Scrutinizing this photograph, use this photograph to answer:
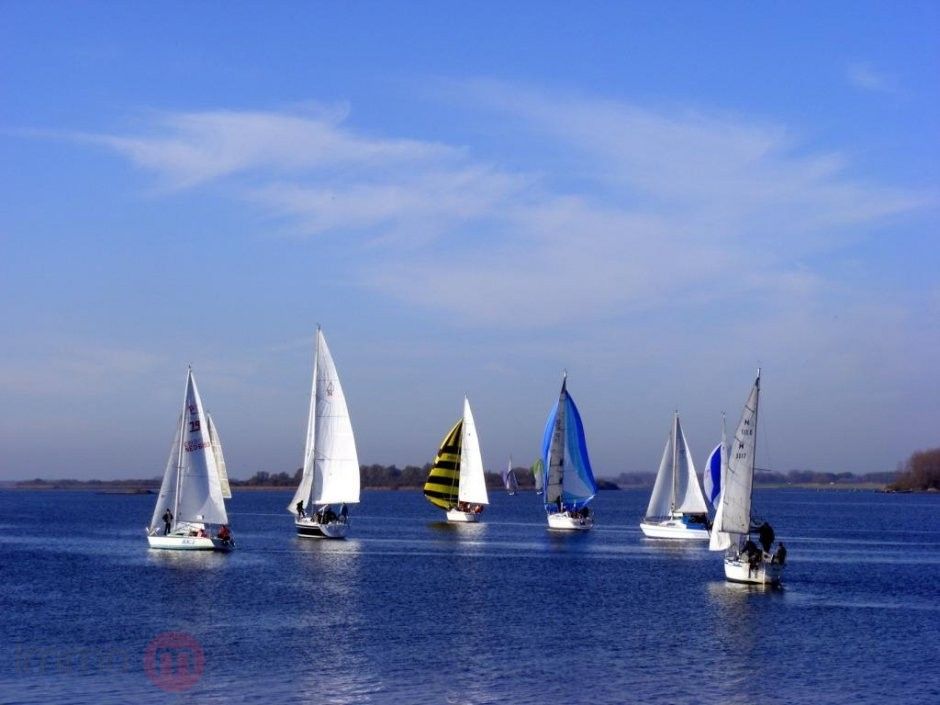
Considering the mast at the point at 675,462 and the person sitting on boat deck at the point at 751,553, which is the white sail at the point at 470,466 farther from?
the person sitting on boat deck at the point at 751,553

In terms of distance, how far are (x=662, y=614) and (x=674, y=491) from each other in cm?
3572

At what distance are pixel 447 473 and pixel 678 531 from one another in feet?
60.5

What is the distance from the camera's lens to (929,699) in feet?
86.8

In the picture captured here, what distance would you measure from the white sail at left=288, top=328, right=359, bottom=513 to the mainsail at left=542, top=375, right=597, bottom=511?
64.7ft

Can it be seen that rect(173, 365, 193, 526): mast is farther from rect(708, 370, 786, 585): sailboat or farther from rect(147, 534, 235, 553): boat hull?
rect(708, 370, 786, 585): sailboat

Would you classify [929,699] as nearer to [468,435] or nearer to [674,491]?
[674,491]

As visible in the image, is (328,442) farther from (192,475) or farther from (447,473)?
(447,473)

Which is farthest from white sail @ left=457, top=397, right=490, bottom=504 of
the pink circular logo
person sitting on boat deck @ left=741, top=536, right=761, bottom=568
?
the pink circular logo

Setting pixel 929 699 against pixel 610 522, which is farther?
pixel 610 522

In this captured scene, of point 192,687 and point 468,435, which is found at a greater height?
point 468,435

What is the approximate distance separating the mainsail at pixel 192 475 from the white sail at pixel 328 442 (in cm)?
778

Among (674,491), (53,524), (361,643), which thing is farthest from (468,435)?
(361,643)

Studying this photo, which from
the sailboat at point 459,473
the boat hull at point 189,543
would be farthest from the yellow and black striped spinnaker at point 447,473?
the boat hull at point 189,543

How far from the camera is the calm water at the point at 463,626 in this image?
87.2 feet
